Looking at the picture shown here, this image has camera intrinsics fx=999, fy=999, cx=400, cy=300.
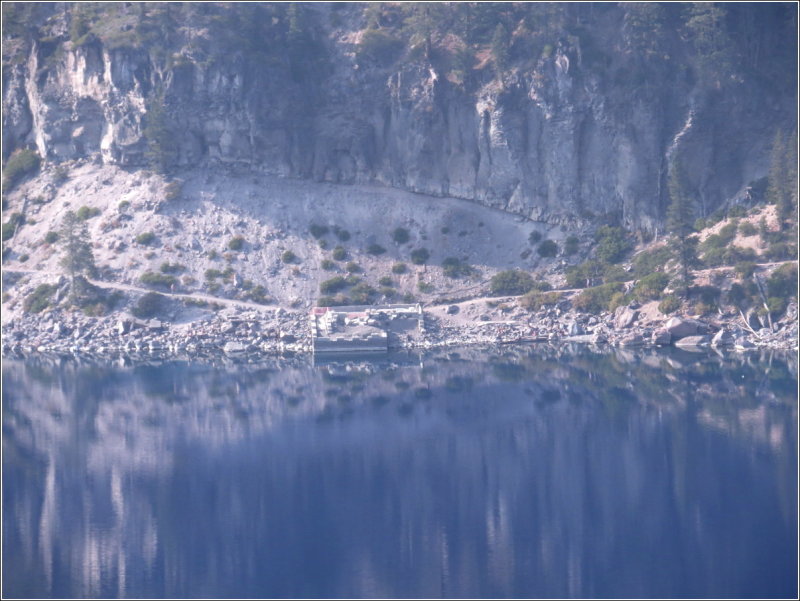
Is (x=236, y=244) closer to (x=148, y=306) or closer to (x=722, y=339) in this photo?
(x=148, y=306)

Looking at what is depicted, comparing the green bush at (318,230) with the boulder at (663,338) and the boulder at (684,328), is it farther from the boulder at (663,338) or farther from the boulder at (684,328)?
the boulder at (684,328)

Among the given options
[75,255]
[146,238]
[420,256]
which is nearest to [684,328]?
[420,256]

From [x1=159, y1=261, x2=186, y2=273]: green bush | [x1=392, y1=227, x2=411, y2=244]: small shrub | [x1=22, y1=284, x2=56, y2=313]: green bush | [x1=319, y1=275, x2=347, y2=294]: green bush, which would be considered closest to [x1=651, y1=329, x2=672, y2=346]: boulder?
[x1=392, y1=227, x2=411, y2=244]: small shrub

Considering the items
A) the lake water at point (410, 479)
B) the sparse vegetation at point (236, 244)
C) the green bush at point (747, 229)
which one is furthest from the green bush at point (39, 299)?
the green bush at point (747, 229)

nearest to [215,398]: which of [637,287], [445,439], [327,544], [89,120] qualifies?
[445,439]

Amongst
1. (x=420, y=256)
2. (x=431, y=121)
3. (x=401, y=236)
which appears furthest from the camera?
(x=431, y=121)

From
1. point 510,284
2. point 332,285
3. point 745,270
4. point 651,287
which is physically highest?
point 332,285

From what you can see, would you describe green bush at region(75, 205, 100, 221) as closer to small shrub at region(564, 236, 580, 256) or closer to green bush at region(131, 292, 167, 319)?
green bush at region(131, 292, 167, 319)
